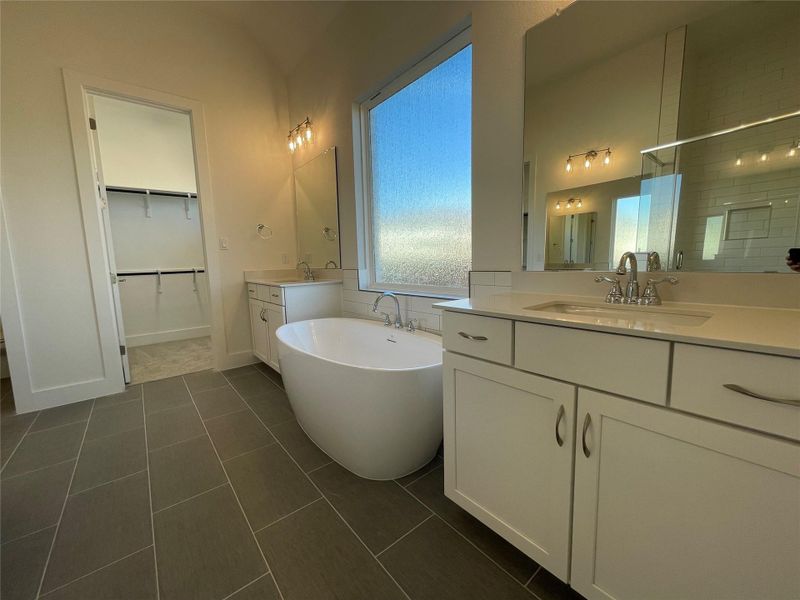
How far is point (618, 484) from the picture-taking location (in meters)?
0.79

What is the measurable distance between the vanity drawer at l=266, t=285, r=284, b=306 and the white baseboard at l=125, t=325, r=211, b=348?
2.05 m

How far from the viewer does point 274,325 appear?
2689 mm

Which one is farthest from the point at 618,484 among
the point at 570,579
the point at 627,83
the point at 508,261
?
the point at 627,83

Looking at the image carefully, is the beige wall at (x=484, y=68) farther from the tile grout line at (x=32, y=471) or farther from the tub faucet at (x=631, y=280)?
the tile grout line at (x=32, y=471)

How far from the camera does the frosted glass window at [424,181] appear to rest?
1.90 meters

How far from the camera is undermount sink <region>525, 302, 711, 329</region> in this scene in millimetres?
874

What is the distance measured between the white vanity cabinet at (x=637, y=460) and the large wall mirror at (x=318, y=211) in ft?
6.80

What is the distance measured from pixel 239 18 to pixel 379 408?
361 centimetres

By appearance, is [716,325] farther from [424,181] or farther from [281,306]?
[281,306]

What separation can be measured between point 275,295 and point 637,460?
252 centimetres

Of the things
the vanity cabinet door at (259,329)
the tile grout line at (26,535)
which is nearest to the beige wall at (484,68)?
the vanity cabinet door at (259,329)

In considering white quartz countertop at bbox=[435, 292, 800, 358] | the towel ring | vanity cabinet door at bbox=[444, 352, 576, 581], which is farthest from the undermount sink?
the towel ring

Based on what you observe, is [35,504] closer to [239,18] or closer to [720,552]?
[720,552]

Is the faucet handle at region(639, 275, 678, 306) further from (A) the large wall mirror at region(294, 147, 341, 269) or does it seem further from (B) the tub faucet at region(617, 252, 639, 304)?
(A) the large wall mirror at region(294, 147, 341, 269)
